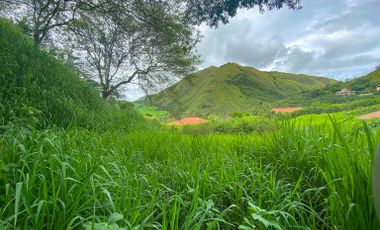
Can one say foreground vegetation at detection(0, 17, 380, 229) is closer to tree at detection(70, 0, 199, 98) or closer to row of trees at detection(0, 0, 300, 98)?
row of trees at detection(0, 0, 300, 98)

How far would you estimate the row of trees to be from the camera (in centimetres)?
495

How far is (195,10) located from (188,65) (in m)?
8.86

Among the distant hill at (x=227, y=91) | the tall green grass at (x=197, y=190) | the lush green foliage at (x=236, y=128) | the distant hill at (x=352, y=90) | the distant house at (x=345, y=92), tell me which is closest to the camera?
the tall green grass at (x=197, y=190)

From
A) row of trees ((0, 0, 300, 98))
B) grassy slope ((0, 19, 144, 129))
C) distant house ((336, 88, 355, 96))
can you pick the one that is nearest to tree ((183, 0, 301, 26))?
row of trees ((0, 0, 300, 98))

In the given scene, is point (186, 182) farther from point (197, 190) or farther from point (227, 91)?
point (227, 91)

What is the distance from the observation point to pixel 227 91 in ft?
120

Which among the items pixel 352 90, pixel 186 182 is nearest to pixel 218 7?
pixel 186 182

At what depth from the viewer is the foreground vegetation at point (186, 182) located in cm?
135

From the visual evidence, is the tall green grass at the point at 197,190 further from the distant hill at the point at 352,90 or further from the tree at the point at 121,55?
the distant hill at the point at 352,90

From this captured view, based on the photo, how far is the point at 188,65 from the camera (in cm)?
1364

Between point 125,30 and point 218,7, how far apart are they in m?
3.81

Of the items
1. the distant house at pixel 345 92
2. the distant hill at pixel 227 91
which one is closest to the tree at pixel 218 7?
the distant hill at pixel 227 91

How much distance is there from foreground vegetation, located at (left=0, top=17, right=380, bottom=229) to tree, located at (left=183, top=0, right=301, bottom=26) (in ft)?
7.00

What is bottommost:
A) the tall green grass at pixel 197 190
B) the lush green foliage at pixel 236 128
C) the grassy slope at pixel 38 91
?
the lush green foliage at pixel 236 128
